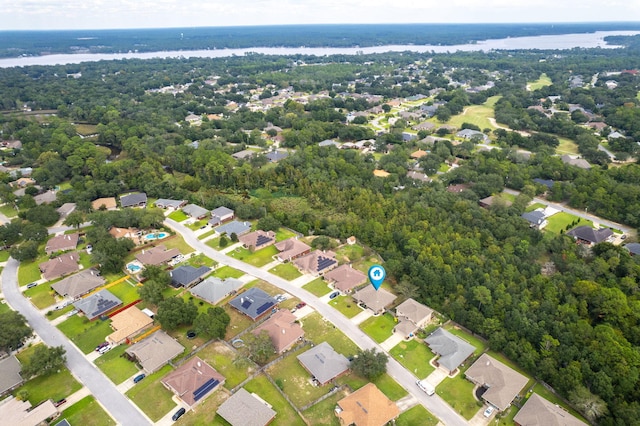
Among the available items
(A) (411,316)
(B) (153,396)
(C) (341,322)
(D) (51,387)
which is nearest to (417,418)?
(A) (411,316)

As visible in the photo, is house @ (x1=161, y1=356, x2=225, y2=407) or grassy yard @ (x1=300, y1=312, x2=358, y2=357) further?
grassy yard @ (x1=300, y1=312, x2=358, y2=357)

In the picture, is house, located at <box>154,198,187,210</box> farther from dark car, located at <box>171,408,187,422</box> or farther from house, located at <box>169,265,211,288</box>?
dark car, located at <box>171,408,187,422</box>

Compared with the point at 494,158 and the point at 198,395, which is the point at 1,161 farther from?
the point at 494,158

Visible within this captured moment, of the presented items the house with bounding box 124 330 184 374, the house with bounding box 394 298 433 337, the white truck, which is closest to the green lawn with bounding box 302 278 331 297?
the house with bounding box 394 298 433 337

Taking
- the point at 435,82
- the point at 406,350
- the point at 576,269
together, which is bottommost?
the point at 406,350

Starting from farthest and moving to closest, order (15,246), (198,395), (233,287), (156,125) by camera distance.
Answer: (156,125), (15,246), (233,287), (198,395)

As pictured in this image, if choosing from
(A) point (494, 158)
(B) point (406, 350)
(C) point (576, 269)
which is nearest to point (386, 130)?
(A) point (494, 158)

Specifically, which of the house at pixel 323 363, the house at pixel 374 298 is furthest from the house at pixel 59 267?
the house at pixel 374 298
